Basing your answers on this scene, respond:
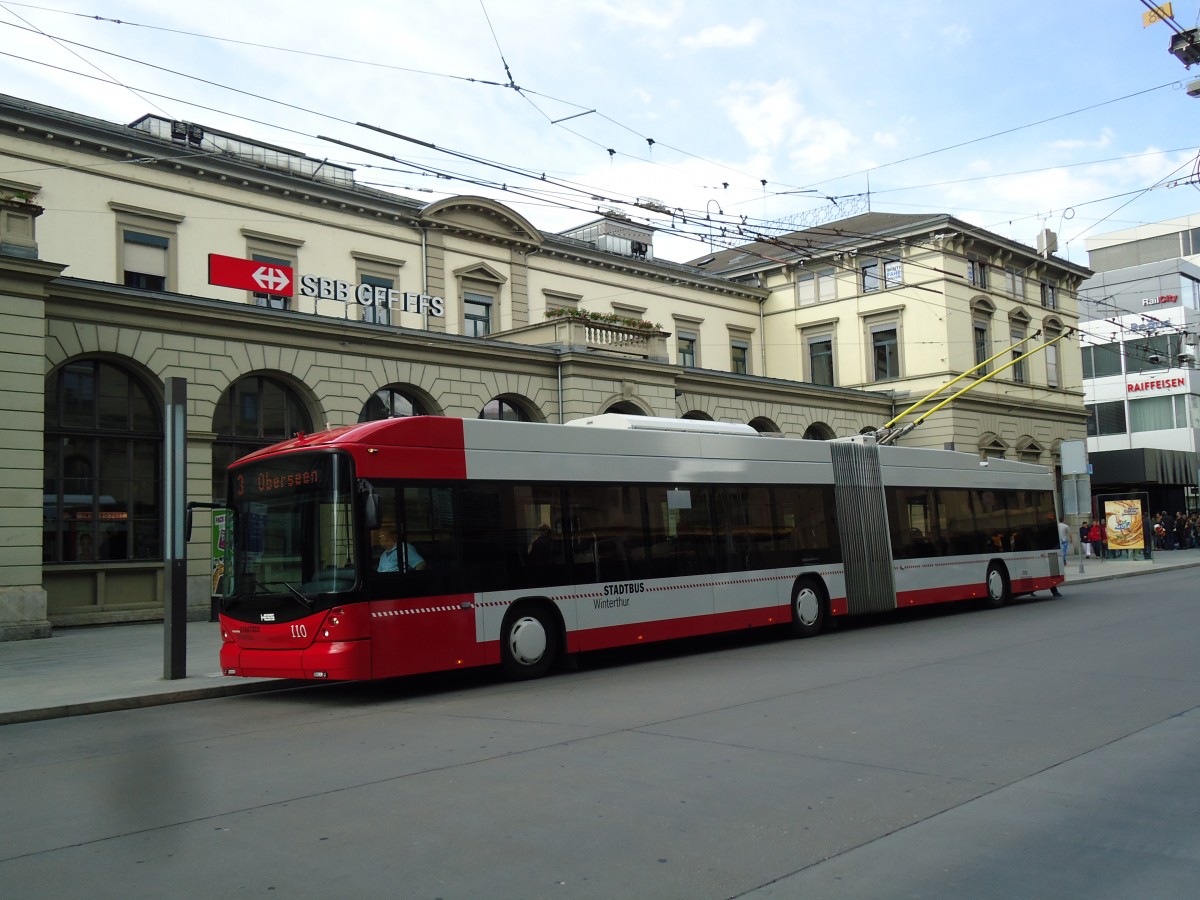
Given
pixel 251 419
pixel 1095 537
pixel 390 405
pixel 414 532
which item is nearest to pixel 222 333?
pixel 251 419

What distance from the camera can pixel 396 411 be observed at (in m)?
26.8

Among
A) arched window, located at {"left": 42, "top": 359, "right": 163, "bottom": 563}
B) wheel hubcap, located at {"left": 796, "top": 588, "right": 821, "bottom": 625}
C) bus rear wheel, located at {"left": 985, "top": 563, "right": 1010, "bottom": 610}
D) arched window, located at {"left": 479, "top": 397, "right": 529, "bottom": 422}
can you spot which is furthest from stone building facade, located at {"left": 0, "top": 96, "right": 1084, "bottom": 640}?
bus rear wheel, located at {"left": 985, "top": 563, "right": 1010, "bottom": 610}

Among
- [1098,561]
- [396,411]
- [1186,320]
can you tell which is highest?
[1186,320]

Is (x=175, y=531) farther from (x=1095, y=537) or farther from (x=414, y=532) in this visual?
(x=1095, y=537)

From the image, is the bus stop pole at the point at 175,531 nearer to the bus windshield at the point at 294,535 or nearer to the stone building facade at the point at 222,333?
the bus windshield at the point at 294,535

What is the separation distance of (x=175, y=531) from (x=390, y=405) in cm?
1311

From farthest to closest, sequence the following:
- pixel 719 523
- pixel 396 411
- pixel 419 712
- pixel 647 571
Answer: pixel 396 411
pixel 719 523
pixel 647 571
pixel 419 712

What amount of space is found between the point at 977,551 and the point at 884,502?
3.61 m

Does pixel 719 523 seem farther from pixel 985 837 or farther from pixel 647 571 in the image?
pixel 985 837

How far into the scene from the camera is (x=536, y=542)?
1351 centimetres

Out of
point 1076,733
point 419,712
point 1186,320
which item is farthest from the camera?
point 1186,320

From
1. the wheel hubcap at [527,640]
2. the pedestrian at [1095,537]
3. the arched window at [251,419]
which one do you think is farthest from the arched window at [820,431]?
the wheel hubcap at [527,640]

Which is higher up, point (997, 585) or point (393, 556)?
point (393, 556)

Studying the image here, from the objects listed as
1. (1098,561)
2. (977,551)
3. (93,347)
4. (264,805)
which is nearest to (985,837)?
(264,805)
